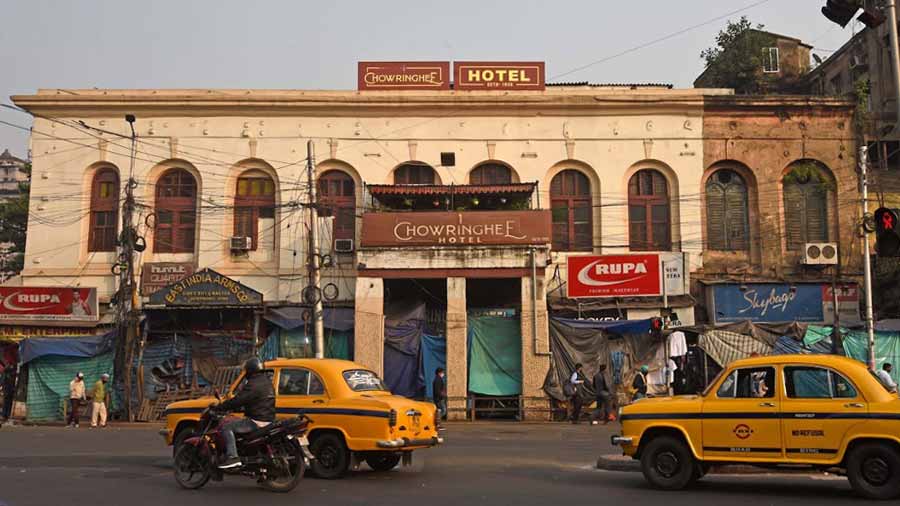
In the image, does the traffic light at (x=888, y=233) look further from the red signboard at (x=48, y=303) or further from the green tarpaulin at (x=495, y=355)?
the red signboard at (x=48, y=303)

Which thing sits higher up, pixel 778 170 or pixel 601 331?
pixel 778 170

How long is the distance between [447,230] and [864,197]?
40.8ft

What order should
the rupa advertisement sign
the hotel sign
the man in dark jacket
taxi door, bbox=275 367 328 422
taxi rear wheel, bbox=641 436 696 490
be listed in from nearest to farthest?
1. the man in dark jacket
2. taxi rear wheel, bbox=641 436 696 490
3. taxi door, bbox=275 367 328 422
4. the hotel sign
5. the rupa advertisement sign

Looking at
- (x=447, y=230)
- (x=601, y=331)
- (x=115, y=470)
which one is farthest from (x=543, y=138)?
(x=115, y=470)

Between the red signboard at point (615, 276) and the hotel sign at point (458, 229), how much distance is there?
7.56 ft

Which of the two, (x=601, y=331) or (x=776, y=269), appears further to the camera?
(x=776, y=269)

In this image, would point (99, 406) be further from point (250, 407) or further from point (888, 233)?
point (888, 233)

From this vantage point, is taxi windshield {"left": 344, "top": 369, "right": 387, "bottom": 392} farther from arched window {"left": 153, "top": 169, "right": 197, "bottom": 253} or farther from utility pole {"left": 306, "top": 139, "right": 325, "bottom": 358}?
arched window {"left": 153, "top": 169, "right": 197, "bottom": 253}

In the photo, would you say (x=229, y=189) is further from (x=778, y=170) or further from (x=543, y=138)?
(x=778, y=170)

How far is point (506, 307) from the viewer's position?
30.2 meters

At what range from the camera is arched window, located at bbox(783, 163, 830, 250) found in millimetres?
30453

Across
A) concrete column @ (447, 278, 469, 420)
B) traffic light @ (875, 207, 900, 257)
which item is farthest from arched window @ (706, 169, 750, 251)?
traffic light @ (875, 207, 900, 257)

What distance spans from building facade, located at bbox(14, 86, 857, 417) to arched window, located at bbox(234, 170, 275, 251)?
0.16ft

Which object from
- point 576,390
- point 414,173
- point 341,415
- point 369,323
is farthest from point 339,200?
point 341,415
